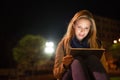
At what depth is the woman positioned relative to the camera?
2262 millimetres

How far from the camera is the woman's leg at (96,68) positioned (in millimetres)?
2207

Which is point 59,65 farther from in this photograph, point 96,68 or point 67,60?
point 96,68

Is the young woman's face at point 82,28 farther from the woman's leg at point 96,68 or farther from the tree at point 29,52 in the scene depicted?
the tree at point 29,52

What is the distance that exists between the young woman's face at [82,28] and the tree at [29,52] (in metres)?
18.4

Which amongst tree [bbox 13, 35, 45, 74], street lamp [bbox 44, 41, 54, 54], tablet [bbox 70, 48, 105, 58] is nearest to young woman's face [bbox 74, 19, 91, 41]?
tablet [bbox 70, 48, 105, 58]

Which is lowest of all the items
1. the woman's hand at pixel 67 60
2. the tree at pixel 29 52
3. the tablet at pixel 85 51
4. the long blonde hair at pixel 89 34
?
the tree at pixel 29 52

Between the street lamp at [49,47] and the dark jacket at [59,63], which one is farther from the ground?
the dark jacket at [59,63]

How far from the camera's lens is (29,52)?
68.3ft

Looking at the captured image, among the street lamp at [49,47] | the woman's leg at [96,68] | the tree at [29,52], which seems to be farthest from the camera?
the tree at [29,52]

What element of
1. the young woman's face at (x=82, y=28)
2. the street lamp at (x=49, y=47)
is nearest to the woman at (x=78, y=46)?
the young woman's face at (x=82, y=28)

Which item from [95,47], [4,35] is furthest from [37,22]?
[95,47]

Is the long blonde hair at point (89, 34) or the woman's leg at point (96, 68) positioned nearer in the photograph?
the woman's leg at point (96, 68)

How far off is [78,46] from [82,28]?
14cm

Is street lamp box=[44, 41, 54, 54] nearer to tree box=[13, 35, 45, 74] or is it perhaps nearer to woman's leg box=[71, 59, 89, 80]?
tree box=[13, 35, 45, 74]
